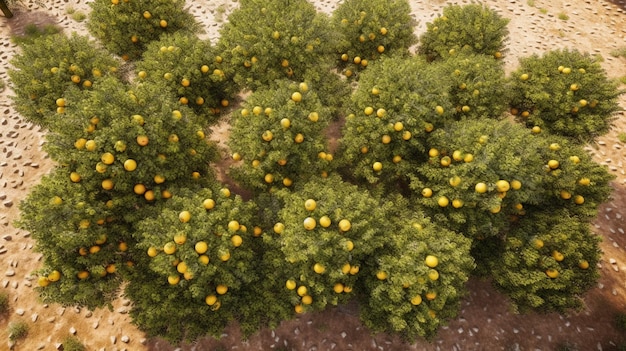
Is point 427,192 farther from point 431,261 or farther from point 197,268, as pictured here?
point 197,268

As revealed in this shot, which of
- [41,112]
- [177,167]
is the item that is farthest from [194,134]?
[41,112]

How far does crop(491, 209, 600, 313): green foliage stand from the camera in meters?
9.66

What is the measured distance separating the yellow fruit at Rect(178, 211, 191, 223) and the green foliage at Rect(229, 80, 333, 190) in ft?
8.73

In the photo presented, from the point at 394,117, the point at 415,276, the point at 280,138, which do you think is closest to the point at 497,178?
the point at 394,117

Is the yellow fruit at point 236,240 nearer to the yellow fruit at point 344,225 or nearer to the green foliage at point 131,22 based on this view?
the yellow fruit at point 344,225

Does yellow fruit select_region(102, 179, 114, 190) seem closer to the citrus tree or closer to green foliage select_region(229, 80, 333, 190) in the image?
green foliage select_region(229, 80, 333, 190)

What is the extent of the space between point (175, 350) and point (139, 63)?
10.4 meters

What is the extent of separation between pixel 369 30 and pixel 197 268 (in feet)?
35.1

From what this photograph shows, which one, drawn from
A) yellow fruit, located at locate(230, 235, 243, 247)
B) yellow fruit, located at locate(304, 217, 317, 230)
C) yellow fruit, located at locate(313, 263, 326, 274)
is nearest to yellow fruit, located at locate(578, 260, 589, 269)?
yellow fruit, located at locate(313, 263, 326, 274)

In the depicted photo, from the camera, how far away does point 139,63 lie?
12.2 metres

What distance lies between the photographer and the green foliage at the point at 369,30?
13.2m

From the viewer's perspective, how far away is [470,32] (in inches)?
529

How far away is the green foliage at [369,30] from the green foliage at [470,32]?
140cm

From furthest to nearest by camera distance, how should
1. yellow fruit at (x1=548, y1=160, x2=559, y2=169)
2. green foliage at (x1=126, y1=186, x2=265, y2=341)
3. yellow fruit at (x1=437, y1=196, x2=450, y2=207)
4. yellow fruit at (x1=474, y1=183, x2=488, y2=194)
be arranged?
yellow fruit at (x1=548, y1=160, x2=559, y2=169) < yellow fruit at (x1=437, y1=196, x2=450, y2=207) < yellow fruit at (x1=474, y1=183, x2=488, y2=194) < green foliage at (x1=126, y1=186, x2=265, y2=341)
